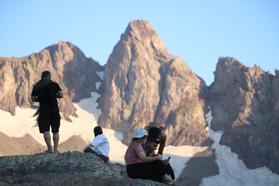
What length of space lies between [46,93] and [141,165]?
6247 millimetres

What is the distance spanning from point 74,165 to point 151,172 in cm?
404

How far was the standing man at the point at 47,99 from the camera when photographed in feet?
79.3

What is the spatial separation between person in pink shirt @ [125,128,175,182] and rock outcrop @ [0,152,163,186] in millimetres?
800

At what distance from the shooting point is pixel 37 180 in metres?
20.2

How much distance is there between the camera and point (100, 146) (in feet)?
79.7

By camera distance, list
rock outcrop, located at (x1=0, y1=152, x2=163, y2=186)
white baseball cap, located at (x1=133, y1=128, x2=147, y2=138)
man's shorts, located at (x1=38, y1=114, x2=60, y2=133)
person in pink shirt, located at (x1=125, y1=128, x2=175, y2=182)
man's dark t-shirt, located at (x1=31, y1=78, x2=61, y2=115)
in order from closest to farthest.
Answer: person in pink shirt, located at (x1=125, y1=128, x2=175, y2=182) → white baseball cap, located at (x1=133, y1=128, x2=147, y2=138) → rock outcrop, located at (x1=0, y1=152, x2=163, y2=186) → man's dark t-shirt, located at (x1=31, y1=78, x2=61, y2=115) → man's shorts, located at (x1=38, y1=114, x2=60, y2=133)

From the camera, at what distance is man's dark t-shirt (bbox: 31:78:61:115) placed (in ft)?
79.2

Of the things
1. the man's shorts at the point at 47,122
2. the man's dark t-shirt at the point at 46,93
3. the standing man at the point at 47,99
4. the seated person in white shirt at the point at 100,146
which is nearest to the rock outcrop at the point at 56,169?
the seated person in white shirt at the point at 100,146

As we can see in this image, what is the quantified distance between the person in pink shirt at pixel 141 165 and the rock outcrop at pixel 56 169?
80cm

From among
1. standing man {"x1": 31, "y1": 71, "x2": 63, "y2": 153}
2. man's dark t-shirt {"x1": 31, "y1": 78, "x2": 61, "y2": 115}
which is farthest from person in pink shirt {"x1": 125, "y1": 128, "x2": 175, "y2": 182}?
man's dark t-shirt {"x1": 31, "y1": 78, "x2": 61, "y2": 115}

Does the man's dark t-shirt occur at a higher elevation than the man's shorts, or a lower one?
higher

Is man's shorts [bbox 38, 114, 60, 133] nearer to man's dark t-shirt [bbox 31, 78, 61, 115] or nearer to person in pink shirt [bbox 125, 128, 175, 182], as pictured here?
man's dark t-shirt [bbox 31, 78, 61, 115]

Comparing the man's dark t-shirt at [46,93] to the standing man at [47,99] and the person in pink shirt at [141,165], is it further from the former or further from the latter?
the person in pink shirt at [141,165]

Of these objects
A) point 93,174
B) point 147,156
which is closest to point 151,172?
point 147,156
